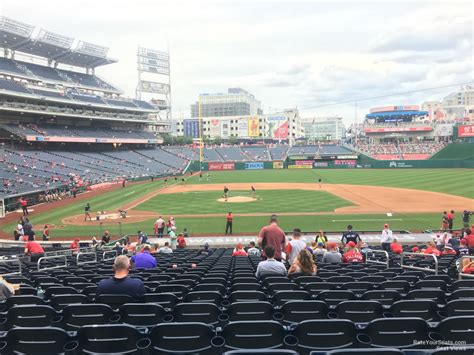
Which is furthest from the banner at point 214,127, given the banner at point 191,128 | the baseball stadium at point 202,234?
the baseball stadium at point 202,234

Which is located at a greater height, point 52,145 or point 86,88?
point 86,88

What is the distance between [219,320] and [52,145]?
6644 centimetres

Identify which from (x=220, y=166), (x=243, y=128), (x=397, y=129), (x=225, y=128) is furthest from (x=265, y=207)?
(x=225, y=128)

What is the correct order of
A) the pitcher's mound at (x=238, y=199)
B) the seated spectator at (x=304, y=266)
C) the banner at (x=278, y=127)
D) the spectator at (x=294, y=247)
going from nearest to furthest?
the seated spectator at (x=304, y=266) < the spectator at (x=294, y=247) < the pitcher's mound at (x=238, y=199) < the banner at (x=278, y=127)

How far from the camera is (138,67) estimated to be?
95.2 meters

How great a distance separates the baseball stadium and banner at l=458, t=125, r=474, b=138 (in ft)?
0.71

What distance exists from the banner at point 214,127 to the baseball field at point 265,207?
10722 cm

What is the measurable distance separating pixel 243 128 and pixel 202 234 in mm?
122338

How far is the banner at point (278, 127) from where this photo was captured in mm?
130137

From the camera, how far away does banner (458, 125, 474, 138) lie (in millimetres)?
75562

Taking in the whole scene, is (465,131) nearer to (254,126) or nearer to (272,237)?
(254,126)

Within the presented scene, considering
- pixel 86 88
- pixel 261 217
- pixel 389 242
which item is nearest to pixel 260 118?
pixel 86 88

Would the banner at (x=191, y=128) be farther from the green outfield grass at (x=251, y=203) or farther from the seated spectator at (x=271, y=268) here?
the seated spectator at (x=271, y=268)

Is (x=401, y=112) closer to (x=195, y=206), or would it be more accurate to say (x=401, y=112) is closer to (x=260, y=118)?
(x=260, y=118)
